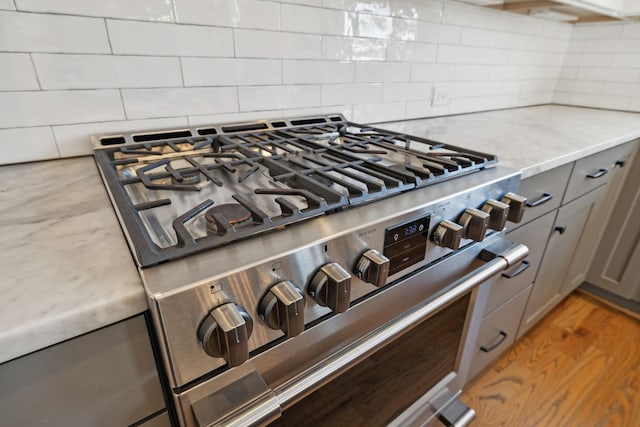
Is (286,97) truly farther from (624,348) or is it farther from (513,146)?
(624,348)

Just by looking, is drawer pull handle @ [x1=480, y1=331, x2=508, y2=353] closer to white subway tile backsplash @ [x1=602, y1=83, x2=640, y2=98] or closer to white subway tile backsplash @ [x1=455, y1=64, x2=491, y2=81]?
white subway tile backsplash @ [x1=455, y1=64, x2=491, y2=81]

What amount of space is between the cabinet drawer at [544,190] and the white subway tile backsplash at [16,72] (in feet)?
4.06

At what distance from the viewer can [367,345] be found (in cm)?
58

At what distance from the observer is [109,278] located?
41 cm

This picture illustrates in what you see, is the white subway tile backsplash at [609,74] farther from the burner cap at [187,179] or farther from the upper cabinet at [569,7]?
the burner cap at [187,179]

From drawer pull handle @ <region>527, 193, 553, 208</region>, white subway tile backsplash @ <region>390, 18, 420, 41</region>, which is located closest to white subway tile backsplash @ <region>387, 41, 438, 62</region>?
white subway tile backsplash @ <region>390, 18, 420, 41</region>

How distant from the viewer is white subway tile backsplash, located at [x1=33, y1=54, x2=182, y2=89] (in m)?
0.78

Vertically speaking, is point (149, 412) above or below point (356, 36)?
below

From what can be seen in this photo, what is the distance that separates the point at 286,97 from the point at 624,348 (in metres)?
1.82

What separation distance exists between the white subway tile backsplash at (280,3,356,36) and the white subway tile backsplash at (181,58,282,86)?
5.0 inches

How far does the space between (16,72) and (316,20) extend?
31.8 inches

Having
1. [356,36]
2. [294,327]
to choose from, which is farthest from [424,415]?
[356,36]

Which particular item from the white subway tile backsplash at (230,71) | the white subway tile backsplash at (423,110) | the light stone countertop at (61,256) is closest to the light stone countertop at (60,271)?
the light stone countertop at (61,256)

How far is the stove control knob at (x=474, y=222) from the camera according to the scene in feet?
2.24
